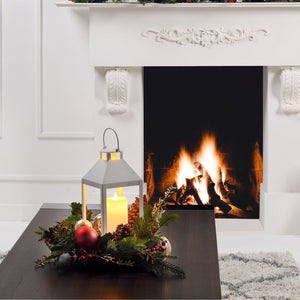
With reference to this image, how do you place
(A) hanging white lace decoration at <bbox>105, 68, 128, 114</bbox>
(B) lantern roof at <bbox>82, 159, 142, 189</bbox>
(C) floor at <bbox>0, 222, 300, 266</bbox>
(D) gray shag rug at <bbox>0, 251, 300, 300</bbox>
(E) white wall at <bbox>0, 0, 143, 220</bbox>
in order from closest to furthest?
(B) lantern roof at <bbox>82, 159, 142, 189</bbox>
(D) gray shag rug at <bbox>0, 251, 300, 300</bbox>
(C) floor at <bbox>0, 222, 300, 266</bbox>
(A) hanging white lace decoration at <bbox>105, 68, 128, 114</bbox>
(E) white wall at <bbox>0, 0, 143, 220</bbox>

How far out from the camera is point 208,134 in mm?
4254

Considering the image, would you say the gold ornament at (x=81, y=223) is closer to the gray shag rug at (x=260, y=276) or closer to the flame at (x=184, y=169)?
the gray shag rug at (x=260, y=276)

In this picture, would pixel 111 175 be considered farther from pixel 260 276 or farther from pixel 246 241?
pixel 246 241

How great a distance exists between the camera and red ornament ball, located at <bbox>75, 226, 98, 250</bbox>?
6.17ft

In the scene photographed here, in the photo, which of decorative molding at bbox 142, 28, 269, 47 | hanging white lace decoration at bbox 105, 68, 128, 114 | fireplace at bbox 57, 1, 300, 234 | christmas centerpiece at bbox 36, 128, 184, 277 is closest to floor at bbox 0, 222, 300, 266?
fireplace at bbox 57, 1, 300, 234

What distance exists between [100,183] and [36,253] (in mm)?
370

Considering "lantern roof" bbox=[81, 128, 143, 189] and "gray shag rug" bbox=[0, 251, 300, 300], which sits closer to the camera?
"lantern roof" bbox=[81, 128, 143, 189]

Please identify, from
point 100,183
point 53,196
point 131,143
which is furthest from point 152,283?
point 53,196

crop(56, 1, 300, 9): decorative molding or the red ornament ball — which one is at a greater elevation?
crop(56, 1, 300, 9): decorative molding

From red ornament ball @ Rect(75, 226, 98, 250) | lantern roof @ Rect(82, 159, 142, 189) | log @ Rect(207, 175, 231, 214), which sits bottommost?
log @ Rect(207, 175, 231, 214)

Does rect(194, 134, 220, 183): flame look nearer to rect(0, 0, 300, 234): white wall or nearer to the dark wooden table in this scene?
rect(0, 0, 300, 234): white wall

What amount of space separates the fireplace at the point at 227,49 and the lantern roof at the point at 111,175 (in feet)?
6.59

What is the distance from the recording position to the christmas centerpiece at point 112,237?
187 cm

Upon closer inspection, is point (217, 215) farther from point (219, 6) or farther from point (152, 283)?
point (152, 283)
